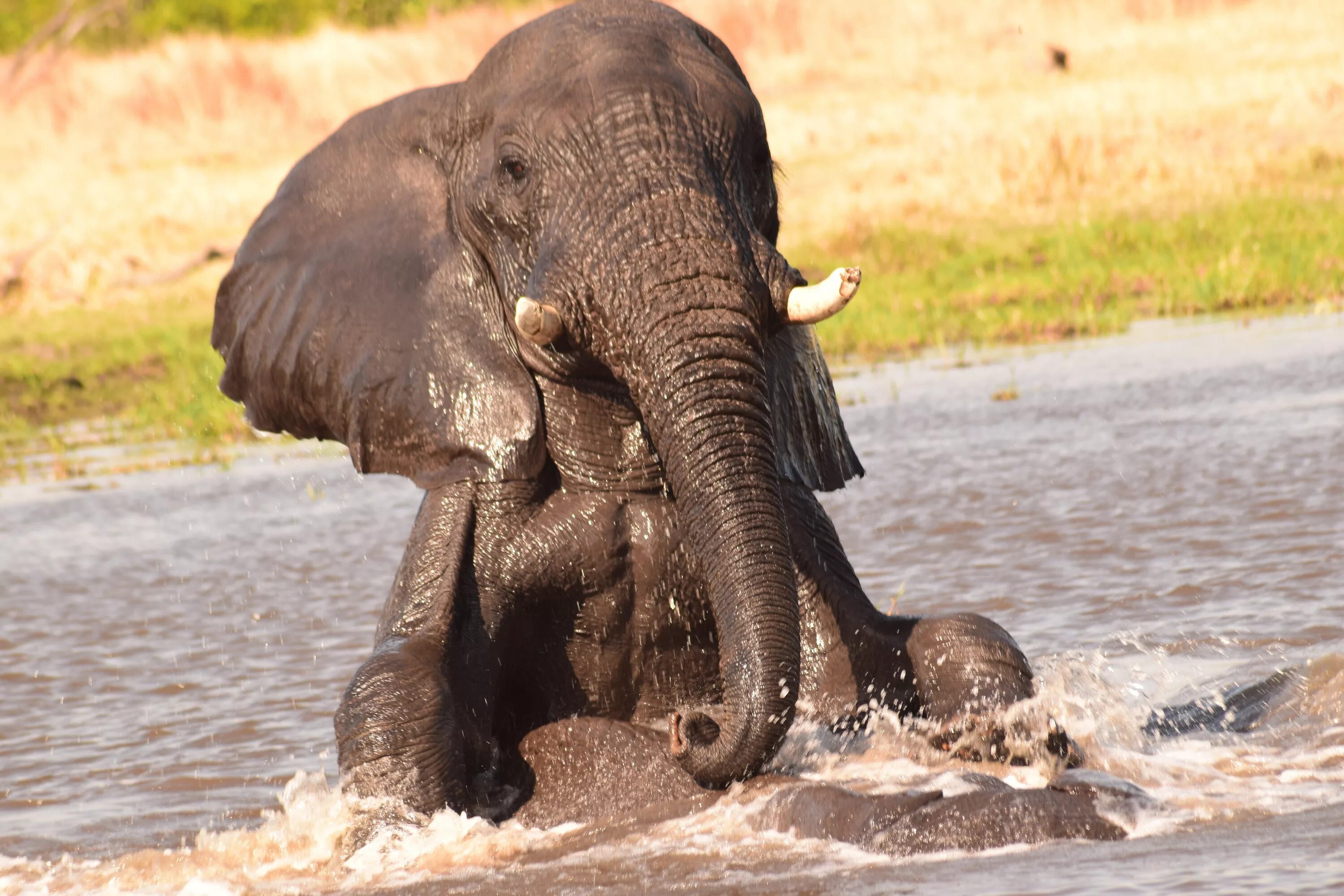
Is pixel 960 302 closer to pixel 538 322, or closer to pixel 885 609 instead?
pixel 885 609

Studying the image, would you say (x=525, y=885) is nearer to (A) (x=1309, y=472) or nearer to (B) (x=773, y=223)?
(B) (x=773, y=223)

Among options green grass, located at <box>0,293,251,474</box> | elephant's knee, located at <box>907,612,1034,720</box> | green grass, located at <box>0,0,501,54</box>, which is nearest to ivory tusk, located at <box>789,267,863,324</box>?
elephant's knee, located at <box>907,612,1034,720</box>

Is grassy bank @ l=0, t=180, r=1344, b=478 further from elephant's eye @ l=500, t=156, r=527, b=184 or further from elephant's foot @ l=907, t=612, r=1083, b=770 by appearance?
elephant's foot @ l=907, t=612, r=1083, b=770

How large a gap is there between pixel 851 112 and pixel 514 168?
18.0 meters

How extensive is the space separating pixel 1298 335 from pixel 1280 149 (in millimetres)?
7118

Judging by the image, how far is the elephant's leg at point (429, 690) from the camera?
167 inches

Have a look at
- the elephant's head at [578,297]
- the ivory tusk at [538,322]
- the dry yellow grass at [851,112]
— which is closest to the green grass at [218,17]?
the dry yellow grass at [851,112]

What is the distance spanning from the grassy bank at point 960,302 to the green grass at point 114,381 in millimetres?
18

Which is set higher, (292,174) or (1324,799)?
(292,174)

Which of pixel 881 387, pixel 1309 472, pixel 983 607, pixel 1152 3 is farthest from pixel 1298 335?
pixel 1152 3

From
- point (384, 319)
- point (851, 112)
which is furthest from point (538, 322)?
point (851, 112)

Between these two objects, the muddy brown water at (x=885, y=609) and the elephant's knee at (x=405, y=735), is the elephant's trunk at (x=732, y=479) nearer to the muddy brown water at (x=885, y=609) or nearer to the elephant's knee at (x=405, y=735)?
the muddy brown water at (x=885, y=609)

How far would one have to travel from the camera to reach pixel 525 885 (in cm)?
420

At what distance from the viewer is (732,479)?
3.95 m
